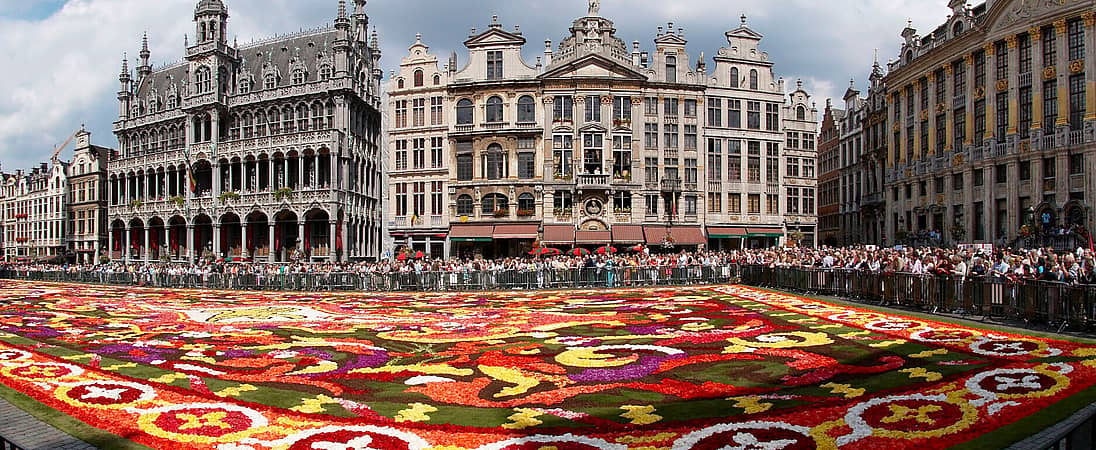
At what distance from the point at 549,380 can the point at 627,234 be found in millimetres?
39725

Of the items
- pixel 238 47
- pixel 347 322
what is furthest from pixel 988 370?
pixel 238 47

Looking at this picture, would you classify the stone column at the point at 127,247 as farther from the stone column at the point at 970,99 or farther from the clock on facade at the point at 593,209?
the stone column at the point at 970,99

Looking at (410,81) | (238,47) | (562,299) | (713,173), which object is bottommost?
(562,299)

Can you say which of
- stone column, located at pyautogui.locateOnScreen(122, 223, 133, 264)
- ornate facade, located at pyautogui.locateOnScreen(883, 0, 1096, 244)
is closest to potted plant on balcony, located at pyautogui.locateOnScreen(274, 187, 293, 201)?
stone column, located at pyautogui.locateOnScreen(122, 223, 133, 264)

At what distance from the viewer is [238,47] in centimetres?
6456

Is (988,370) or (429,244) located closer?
(988,370)

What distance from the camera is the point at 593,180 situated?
1943 inches

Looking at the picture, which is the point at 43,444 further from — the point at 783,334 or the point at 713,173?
the point at 713,173

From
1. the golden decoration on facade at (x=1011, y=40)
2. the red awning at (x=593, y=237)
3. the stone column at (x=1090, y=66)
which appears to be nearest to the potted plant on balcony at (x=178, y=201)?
the red awning at (x=593, y=237)

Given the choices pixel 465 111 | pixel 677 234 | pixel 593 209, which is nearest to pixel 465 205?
pixel 465 111

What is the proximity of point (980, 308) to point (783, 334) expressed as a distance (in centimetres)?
573

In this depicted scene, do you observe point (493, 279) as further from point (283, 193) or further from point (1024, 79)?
point (1024, 79)

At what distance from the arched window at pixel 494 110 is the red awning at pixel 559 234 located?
8.80 m

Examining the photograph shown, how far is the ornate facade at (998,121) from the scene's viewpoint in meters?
38.8
